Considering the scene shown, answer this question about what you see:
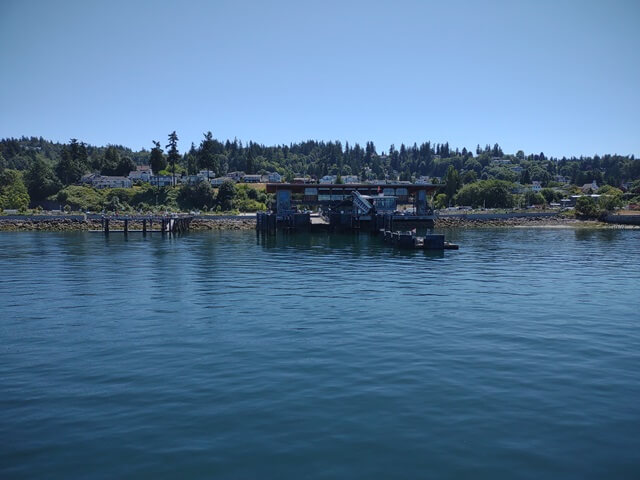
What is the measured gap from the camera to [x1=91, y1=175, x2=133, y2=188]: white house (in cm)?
17514

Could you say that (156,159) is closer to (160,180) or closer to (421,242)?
(160,180)

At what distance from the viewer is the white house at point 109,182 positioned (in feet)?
575

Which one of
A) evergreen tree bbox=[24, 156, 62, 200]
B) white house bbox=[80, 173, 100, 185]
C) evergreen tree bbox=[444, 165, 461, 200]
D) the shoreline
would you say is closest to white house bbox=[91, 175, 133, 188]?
white house bbox=[80, 173, 100, 185]

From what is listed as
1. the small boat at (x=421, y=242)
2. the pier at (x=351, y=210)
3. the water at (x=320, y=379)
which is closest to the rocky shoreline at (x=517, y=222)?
the pier at (x=351, y=210)

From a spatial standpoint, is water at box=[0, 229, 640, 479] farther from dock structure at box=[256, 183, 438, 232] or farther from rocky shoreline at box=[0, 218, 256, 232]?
rocky shoreline at box=[0, 218, 256, 232]

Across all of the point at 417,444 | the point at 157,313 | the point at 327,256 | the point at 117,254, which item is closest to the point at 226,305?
the point at 157,313

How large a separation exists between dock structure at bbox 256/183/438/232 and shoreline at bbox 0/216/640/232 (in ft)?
40.6

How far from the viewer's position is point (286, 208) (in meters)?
104

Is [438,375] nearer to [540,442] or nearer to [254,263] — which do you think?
[540,442]

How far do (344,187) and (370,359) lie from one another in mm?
90628

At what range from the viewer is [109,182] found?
175875mm

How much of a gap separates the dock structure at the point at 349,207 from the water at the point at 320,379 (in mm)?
55278

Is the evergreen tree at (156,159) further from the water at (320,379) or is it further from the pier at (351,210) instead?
the water at (320,379)

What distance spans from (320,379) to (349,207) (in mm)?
91950
